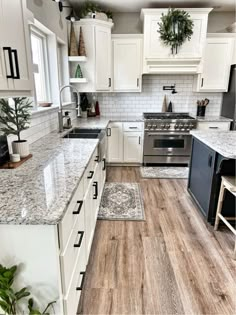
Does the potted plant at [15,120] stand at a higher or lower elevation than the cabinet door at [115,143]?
higher

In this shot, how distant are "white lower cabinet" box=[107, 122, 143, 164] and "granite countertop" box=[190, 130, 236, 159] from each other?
1500 millimetres

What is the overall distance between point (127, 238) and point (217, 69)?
3452 millimetres

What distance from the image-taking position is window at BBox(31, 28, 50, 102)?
2.78 metres

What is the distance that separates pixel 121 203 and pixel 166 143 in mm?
1731

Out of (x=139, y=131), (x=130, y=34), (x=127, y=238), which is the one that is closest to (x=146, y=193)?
(x=127, y=238)

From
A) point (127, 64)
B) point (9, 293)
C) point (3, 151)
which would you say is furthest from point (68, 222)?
point (127, 64)

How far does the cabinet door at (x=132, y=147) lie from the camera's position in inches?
164

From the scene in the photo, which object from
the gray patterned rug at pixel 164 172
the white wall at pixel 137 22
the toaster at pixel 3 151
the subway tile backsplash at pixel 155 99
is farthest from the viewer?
the subway tile backsplash at pixel 155 99

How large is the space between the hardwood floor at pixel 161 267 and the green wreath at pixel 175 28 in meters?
2.74

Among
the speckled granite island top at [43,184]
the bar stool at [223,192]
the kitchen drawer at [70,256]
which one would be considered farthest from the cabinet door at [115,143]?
the kitchen drawer at [70,256]

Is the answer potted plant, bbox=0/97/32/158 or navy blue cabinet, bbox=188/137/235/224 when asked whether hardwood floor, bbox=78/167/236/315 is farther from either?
potted plant, bbox=0/97/32/158

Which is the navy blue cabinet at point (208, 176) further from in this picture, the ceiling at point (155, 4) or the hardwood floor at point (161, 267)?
the ceiling at point (155, 4)

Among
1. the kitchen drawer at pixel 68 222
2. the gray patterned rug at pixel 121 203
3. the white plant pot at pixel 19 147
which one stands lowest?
the gray patterned rug at pixel 121 203

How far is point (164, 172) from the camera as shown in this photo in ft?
13.3
